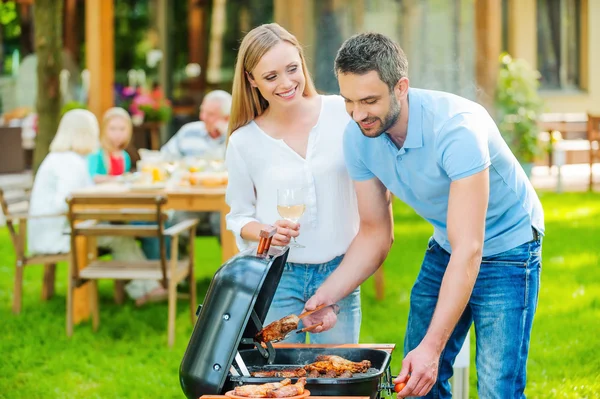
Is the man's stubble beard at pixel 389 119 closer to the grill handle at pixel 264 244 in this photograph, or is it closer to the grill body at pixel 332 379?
the grill handle at pixel 264 244

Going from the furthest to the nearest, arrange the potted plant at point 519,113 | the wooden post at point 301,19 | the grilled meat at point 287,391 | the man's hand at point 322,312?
the wooden post at point 301,19 < the potted plant at point 519,113 < the man's hand at point 322,312 < the grilled meat at point 287,391

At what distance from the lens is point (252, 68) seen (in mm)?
3275

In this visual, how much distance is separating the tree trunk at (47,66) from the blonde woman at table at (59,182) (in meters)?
3.61

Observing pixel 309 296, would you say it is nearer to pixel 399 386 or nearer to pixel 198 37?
pixel 399 386

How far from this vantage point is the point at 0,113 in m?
17.4

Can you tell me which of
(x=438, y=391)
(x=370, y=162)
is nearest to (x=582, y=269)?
(x=438, y=391)

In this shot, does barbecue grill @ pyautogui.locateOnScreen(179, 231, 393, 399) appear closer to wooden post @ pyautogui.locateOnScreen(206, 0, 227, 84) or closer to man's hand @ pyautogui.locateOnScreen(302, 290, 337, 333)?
man's hand @ pyautogui.locateOnScreen(302, 290, 337, 333)

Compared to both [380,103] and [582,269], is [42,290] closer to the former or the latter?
[582,269]

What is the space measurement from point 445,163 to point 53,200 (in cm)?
449

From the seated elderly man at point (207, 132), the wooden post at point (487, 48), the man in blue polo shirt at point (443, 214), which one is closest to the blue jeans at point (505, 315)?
the man in blue polo shirt at point (443, 214)

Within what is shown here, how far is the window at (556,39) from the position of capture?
55.6 ft

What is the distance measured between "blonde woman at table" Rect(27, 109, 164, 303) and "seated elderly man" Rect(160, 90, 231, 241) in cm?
79

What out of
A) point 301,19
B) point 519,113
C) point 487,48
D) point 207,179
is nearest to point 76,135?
point 207,179

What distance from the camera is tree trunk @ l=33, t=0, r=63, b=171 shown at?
1027 centimetres
